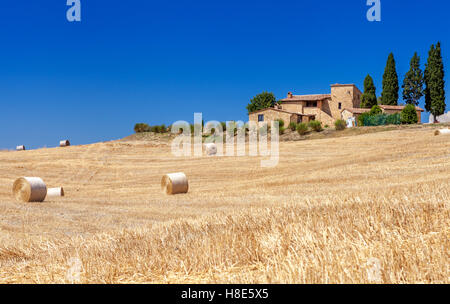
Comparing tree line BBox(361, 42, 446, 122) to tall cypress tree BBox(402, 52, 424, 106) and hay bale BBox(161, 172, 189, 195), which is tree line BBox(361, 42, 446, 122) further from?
hay bale BBox(161, 172, 189, 195)

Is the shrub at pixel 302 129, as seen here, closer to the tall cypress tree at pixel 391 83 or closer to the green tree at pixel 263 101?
the tall cypress tree at pixel 391 83

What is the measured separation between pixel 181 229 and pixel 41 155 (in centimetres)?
3594

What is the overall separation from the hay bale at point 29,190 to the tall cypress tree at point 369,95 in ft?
223

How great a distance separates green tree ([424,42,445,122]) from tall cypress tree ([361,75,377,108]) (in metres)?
10.3

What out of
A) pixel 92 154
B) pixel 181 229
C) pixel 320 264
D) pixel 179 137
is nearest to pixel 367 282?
pixel 320 264

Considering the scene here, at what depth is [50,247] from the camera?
6.41 metres

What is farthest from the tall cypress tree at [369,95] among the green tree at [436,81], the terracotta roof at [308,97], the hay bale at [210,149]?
the hay bale at [210,149]

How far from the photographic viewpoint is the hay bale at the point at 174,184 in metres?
21.5

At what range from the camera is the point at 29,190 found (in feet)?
62.0

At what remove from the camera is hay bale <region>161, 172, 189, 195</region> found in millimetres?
21469

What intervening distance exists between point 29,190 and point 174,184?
6939mm

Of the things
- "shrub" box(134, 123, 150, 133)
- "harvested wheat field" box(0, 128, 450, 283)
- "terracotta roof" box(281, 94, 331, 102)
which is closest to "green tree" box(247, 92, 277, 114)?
"terracotta roof" box(281, 94, 331, 102)

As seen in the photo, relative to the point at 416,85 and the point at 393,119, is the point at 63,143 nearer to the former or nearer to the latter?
the point at 393,119
